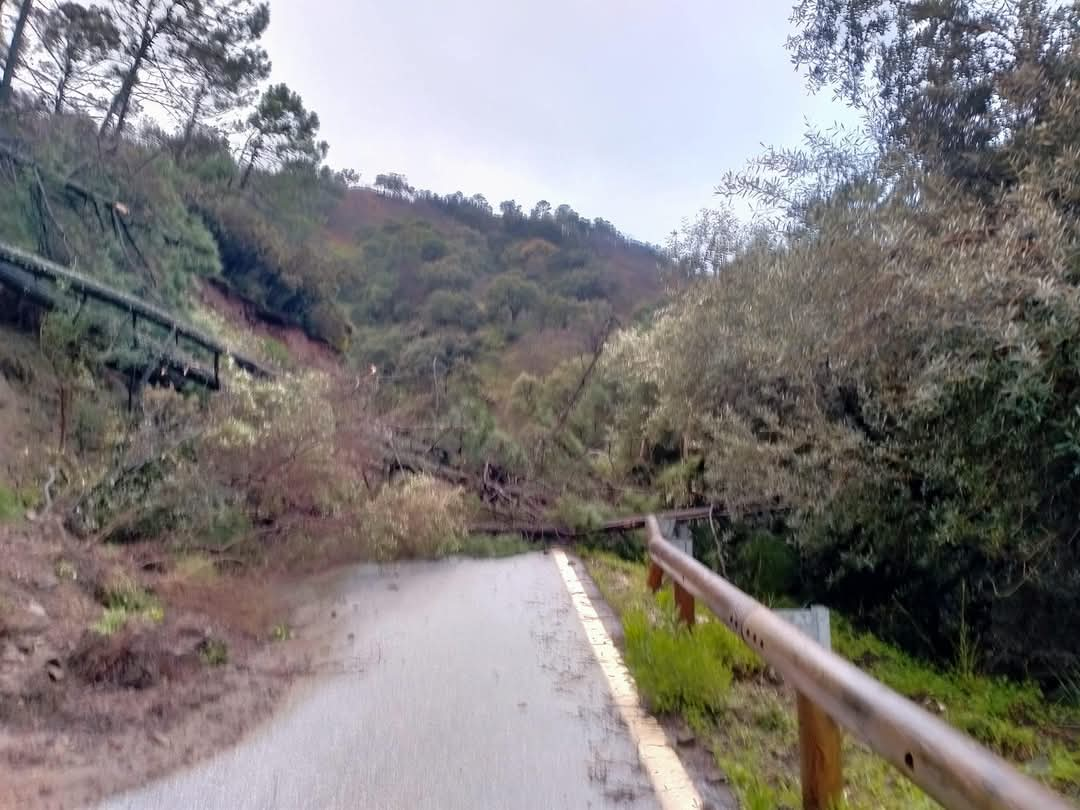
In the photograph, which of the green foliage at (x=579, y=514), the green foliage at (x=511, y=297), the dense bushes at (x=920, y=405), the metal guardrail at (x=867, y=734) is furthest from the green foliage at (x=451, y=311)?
the metal guardrail at (x=867, y=734)

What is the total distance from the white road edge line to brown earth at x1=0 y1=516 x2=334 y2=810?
217 centimetres

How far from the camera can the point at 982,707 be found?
8266mm

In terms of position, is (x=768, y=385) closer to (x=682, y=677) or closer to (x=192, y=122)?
(x=682, y=677)

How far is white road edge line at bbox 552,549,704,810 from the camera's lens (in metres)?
4.67

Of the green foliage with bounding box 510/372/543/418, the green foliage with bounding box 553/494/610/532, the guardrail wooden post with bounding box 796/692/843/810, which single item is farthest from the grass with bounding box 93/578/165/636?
the green foliage with bounding box 510/372/543/418

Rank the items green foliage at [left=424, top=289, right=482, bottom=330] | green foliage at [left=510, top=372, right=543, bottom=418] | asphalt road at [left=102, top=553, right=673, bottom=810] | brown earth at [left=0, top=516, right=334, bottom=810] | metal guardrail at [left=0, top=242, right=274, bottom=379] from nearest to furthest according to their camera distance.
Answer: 1. asphalt road at [left=102, top=553, right=673, bottom=810]
2. brown earth at [left=0, top=516, right=334, bottom=810]
3. metal guardrail at [left=0, top=242, right=274, bottom=379]
4. green foliage at [left=510, top=372, right=543, bottom=418]
5. green foliage at [left=424, top=289, right=482, bottom=330]

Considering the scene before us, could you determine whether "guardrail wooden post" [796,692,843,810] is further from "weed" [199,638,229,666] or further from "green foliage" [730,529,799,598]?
"green foliage" [730,529,799,598]

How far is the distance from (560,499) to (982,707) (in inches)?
331

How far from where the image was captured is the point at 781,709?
19.5ft

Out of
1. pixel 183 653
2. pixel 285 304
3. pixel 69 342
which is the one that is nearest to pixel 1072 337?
pixel 183 653

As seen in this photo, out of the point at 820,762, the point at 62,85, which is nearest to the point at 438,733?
the point at 820,762

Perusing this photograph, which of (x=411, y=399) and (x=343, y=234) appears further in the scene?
(x=343, y=234)

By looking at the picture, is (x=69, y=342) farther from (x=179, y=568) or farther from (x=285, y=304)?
(x=285, y=304)

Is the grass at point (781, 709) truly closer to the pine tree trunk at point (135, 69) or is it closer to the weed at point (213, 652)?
the weed at point (213, 652)
